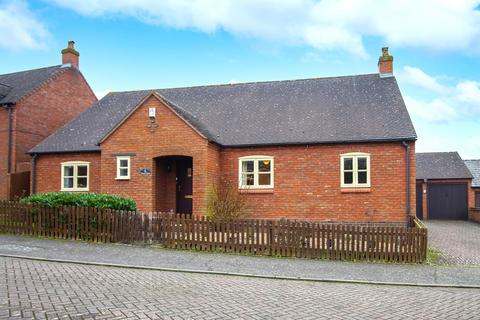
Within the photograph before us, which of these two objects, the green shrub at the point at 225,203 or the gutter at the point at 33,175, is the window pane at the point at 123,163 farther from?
the gutter at the point at 33,175

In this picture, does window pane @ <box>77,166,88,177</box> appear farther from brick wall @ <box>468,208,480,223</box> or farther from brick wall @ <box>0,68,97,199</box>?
brick wall @ <box>468,208,480,223</box>

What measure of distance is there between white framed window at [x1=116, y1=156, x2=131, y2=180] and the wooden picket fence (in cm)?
451

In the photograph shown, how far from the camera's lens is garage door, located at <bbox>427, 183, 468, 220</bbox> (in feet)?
102

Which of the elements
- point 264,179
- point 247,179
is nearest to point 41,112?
point 247,179

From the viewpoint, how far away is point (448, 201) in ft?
103

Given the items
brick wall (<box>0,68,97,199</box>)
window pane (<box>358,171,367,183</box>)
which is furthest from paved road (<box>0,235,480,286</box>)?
brick wall (<box>0,68,97,199</box>)

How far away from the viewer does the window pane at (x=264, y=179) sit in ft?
65.2

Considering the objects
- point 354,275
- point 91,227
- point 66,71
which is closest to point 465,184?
point 354,275

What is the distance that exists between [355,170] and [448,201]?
16308 mm

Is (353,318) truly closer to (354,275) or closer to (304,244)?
(354,275)

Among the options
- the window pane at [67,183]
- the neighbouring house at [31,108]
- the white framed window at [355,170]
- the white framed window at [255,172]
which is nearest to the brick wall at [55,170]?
the window pane at [67,183]

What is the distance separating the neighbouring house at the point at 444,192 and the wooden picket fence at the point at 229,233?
67.0ft

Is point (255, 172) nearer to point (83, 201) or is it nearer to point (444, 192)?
point (83, 201)

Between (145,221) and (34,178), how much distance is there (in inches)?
445
